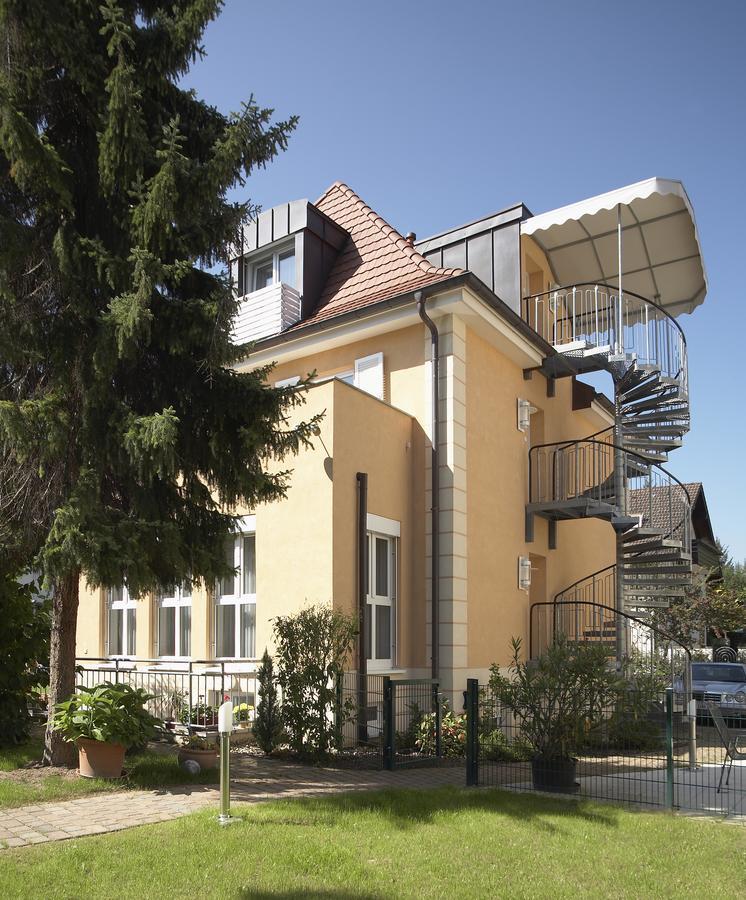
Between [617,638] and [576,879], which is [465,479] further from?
[576,879]

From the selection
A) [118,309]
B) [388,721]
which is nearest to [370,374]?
[388,721]

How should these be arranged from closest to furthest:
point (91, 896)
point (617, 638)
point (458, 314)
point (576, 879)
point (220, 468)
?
point (91, 896)
point (576, 879)
point (220, 468)
point (458, 314)
point (617, 638)

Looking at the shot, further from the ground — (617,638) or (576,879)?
(617,638)

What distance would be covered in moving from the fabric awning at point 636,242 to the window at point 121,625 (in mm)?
9598

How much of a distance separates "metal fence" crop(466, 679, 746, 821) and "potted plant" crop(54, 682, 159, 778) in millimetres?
3308

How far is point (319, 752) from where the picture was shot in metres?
9.87

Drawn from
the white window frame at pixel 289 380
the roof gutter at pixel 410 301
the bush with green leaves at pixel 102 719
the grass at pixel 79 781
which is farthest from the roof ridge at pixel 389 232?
the grass at pixel 79 781

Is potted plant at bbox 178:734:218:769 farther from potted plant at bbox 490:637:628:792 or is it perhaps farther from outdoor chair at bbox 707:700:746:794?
outdoor chair at bbox 707:700:746:794

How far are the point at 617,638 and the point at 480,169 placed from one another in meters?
8.08

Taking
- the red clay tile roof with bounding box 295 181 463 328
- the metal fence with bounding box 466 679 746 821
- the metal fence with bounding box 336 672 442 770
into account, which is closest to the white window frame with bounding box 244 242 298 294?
the red clay tile roof with bounding box 295 181 463 328

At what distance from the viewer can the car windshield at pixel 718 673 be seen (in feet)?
62.1

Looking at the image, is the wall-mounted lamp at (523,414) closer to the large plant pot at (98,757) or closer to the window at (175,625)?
the window at (175,625)

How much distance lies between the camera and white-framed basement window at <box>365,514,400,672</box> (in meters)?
12.1

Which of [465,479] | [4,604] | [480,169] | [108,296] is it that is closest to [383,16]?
[480,169]
